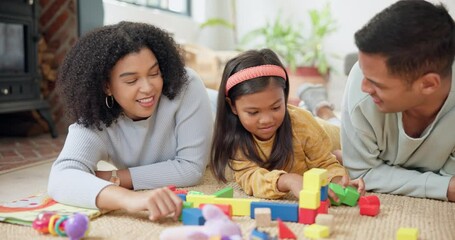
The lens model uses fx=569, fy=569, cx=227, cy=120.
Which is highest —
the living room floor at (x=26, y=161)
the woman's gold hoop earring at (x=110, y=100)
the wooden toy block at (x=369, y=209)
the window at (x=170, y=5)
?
the window at (x=170, y=5)

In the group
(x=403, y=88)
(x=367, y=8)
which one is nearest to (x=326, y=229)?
(x=403, y=88)

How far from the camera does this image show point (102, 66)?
1442 millimetres

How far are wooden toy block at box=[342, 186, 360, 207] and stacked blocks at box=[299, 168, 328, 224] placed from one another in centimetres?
15

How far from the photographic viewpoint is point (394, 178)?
4.88 feet

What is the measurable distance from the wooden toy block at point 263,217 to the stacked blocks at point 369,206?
9.3 inches

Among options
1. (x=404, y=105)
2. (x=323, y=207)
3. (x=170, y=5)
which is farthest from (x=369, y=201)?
(x=170, y=5)

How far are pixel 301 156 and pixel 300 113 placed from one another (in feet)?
0.40

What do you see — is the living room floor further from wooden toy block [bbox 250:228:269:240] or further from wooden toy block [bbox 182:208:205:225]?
wooden toy block [bbox 250:228:269:240]

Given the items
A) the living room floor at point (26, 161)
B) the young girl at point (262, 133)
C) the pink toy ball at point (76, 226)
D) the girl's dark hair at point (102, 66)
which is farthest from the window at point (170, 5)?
the pink toy ball at point (76, 226)

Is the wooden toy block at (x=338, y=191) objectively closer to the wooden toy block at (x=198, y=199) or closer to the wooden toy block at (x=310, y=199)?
the wooden toy block at (x=310, y=199)

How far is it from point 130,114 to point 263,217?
1.85 ft

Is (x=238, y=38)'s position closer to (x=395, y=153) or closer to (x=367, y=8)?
(x=367, y=8)

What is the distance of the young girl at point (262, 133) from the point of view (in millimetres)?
1438

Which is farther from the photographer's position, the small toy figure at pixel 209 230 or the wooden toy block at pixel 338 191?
the wooden toy block at pixel 338 191
